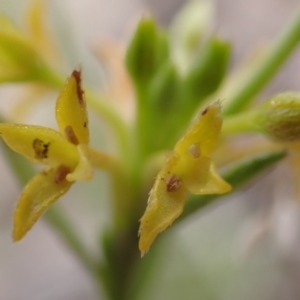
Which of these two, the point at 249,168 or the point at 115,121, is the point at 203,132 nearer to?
the point at 249,168

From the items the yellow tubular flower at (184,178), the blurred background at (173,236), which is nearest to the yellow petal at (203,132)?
the yellow tubular flower at (184,178)

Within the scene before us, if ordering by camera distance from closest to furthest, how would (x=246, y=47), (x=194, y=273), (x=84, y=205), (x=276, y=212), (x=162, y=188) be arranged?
(x=162, y=188)
(x=276, y=212)
(x=194, y=273)
(x=84, y=205)
(x=246, y=47)

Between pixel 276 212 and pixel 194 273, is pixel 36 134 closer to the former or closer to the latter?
pixel 276 212

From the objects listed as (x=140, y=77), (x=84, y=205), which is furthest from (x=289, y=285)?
(x=140, y=77)

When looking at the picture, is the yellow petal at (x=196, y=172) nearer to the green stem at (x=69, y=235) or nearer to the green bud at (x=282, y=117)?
the green bud at (x=282, y=117)

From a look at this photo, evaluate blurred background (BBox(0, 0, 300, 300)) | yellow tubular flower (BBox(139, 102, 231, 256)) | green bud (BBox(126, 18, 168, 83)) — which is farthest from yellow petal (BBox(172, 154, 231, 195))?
blurred background (BBox(0, 0, 300, 300))

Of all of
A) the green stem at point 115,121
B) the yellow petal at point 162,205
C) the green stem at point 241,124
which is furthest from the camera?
the green stem at point 115,121

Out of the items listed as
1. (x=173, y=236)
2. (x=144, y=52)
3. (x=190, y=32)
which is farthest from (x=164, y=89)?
(x=173, y=236)
